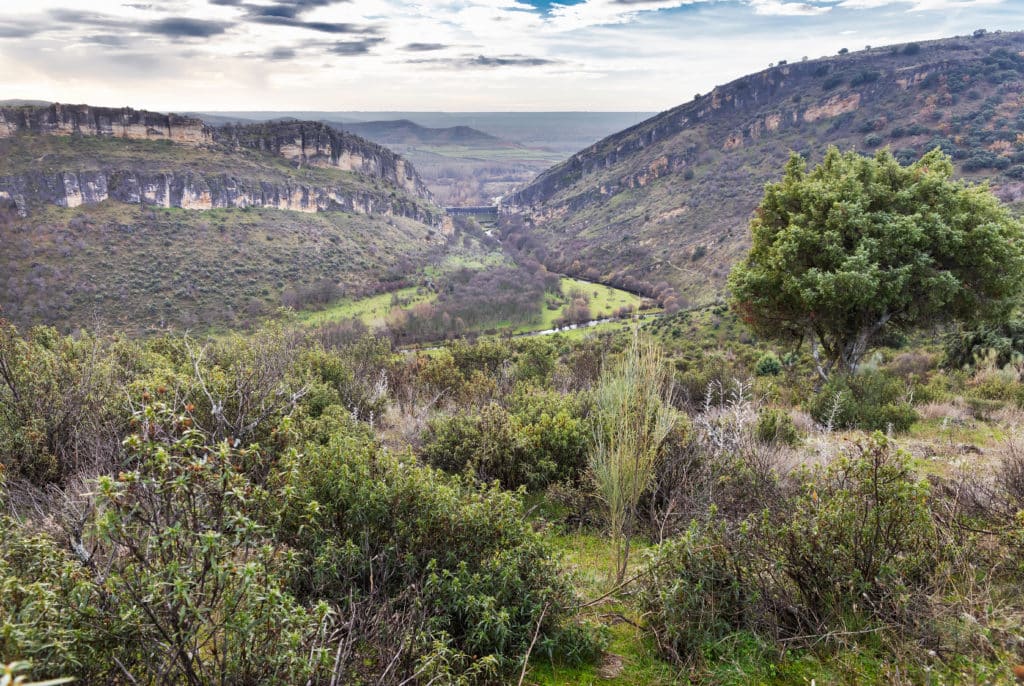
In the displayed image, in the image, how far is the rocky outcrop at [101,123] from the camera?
6338cm

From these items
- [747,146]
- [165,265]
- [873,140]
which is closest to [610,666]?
[165,265]

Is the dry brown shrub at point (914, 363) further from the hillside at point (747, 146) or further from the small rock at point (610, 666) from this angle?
the hillside at point (747, 146)

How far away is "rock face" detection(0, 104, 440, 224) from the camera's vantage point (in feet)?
192

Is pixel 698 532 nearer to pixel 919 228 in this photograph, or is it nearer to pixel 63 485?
pixel 63 485

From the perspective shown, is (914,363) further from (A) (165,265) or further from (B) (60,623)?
(A) (165,265)

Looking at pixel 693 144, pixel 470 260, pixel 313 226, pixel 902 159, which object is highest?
pixel 693 144

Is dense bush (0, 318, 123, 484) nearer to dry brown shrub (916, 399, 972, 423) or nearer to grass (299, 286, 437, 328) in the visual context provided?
dry brown shrub (916, 399, 972, 423)

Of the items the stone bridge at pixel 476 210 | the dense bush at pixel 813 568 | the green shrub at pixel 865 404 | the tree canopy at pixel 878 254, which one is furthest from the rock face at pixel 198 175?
the dense bush at pixel 813 568

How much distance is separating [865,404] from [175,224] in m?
70.5

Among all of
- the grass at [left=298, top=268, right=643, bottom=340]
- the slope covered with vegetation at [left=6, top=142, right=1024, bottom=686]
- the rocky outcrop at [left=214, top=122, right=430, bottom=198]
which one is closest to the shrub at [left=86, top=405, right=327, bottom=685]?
the slope covered with vegetation at [left=6, top=142, right=1024, bottom=686]

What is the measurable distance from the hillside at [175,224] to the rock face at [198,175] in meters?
0.19

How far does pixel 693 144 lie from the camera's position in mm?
96812

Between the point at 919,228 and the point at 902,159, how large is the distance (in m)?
58.8

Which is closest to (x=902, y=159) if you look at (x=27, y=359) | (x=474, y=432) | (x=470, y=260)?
(x=470, y=260)
